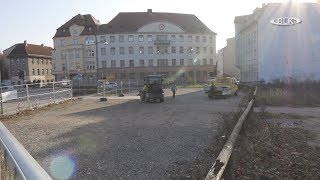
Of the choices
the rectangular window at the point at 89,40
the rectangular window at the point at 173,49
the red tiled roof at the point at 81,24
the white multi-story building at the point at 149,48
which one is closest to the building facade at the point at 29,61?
the red tiled roof at the point at 81,24

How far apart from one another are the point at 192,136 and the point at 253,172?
552 cm

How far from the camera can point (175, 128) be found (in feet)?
50.3

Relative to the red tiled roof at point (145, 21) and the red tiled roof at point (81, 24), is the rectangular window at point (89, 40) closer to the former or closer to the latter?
the red tiled roof at point (81, 24)

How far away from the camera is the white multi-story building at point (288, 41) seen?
54938mm

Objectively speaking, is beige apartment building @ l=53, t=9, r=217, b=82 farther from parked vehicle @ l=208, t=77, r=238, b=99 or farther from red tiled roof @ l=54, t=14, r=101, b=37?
parked vehicle @ l=208, t=77, r=238, b=99

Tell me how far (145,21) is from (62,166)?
93.3m

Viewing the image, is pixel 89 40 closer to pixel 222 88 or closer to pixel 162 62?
pixel 162 62

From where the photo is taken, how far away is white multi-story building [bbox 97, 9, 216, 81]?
97312mm

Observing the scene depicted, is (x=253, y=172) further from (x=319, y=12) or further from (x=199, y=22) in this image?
(x=199, y=22)

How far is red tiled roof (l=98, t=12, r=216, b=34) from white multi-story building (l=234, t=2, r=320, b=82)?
4662cm

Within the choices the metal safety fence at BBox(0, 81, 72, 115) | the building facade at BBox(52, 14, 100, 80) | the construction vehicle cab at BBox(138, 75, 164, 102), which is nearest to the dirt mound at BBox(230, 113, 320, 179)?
the metal safety fence at BBox(0, 81, 72, 115)

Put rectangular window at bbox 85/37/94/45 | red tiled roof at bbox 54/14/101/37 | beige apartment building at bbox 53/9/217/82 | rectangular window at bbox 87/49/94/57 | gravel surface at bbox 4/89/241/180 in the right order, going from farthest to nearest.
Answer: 1. red tiled roof at bbox 54/14/101/37
2. rectangular window at bbox 87/49/94/57
3. rectangular window at bbox 85/37/94/45
4. beige apartment building at bbox 53/9/217/82
5. gravel surface at bbox 4/89/241/180

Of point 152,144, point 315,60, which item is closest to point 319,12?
point 315,60

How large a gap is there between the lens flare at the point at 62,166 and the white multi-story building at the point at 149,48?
86.2 metres
